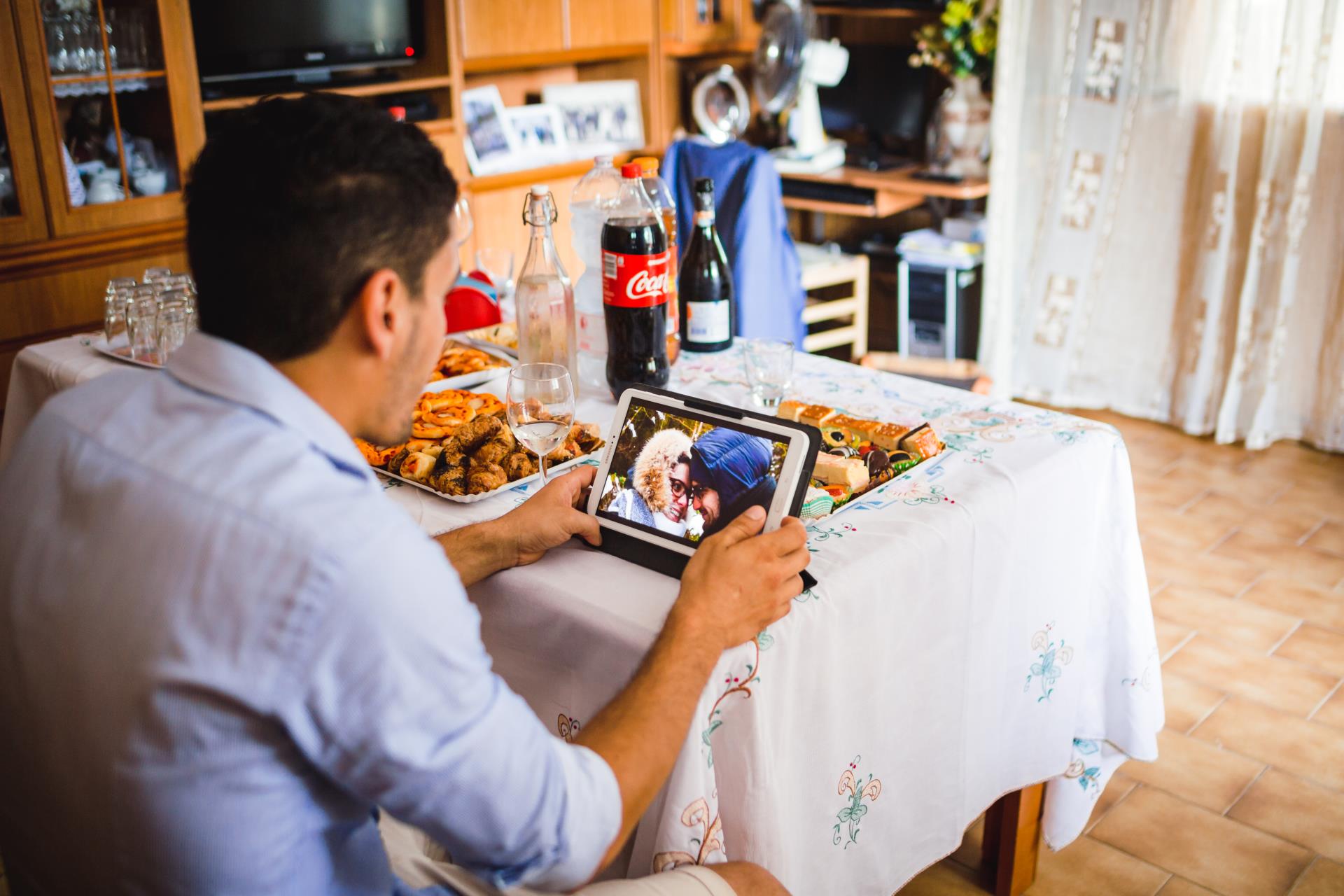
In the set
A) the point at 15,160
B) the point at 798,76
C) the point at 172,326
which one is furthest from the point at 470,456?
the point at 798,76

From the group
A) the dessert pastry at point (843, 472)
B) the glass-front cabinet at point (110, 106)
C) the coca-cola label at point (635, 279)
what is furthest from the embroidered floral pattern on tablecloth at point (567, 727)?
the glass-front cabinet at point (110, 106)

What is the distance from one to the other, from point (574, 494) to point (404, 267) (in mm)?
464

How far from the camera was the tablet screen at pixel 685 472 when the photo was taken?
3.81ft

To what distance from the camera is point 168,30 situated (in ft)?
9.89

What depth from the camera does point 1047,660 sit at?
146cm

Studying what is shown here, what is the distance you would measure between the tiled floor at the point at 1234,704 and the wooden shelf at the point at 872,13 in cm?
176

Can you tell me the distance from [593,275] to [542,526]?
2.45 ft

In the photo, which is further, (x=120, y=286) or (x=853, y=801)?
(x=120, y=286)

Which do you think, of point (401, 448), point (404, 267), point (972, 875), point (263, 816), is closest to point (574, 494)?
point (401, 448)

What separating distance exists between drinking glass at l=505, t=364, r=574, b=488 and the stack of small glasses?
0.70m

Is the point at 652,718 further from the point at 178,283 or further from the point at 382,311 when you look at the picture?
the point at 178,283

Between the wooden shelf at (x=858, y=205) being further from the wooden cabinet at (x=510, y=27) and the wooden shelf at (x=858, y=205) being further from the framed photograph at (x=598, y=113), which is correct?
the wooden cabinet at (x=510, y=27)

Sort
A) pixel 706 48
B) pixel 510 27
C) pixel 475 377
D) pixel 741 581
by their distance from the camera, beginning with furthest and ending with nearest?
1. pixel 706 48
2. pixel 510 27
3. pixel 475 377
4. pixel 741 581

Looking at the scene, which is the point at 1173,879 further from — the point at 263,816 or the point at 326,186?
the point at 326,186
